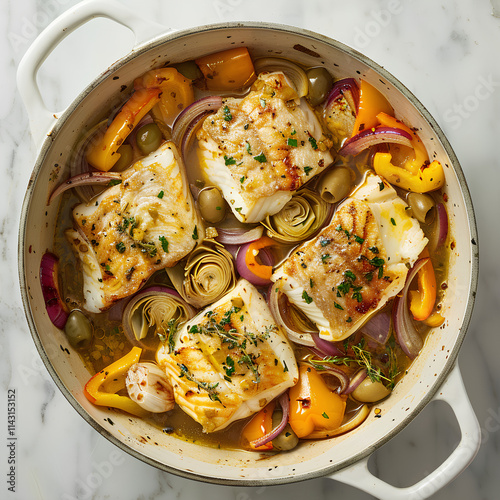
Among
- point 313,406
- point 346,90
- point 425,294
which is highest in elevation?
point 346,90

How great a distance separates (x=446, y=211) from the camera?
3.18 metres

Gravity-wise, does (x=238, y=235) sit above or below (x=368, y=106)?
below

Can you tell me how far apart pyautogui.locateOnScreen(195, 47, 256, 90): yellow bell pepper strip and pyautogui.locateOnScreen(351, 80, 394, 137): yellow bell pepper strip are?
69cm

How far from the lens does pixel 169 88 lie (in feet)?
10.4

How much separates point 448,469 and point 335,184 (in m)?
1.68

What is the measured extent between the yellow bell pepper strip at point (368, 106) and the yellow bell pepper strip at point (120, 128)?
1218mm

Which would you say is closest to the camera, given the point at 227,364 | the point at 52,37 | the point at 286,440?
the point at 52,37

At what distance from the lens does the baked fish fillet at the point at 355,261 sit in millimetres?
3053

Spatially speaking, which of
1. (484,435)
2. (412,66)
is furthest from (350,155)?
(484,435)

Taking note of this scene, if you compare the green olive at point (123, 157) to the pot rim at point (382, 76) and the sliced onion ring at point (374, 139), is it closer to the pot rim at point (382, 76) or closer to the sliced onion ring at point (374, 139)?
the pot rim at point (382, 76)

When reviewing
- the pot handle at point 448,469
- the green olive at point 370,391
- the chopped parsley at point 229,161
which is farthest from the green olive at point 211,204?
the pot handle at point 448,469

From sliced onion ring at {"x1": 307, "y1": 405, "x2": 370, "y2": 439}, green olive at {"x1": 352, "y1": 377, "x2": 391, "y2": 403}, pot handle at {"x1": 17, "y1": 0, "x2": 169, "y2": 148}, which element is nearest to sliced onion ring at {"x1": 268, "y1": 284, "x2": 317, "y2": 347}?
green olive at {"x1": 352, "y1": 377, "x2": 391, "y2": 403}

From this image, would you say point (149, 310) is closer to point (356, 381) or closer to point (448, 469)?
point (356, 381)

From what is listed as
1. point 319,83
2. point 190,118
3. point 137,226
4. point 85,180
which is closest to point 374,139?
point 319,83
